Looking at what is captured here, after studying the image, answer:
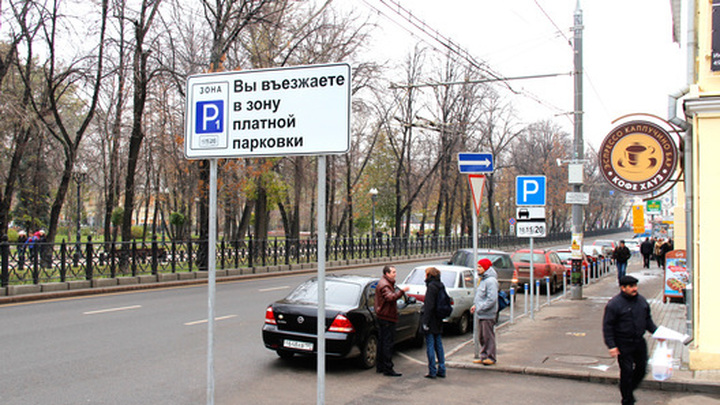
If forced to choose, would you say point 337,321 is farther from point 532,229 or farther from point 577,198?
point 577,198

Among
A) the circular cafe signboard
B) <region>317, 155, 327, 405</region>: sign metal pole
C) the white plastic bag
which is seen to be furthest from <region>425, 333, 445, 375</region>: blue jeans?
the circular cafe signboard

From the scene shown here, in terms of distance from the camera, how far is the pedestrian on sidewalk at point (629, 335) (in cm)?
660

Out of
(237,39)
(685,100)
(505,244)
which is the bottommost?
(505,244)

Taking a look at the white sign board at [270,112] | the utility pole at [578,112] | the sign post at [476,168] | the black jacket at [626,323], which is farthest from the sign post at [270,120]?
the utility pole at [578,112]

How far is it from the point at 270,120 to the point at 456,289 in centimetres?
906

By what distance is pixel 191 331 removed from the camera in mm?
11664

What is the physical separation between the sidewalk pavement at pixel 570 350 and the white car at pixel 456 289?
2.70ft

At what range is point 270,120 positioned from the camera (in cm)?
473

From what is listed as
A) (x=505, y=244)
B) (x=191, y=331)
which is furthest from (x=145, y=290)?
(x=505, y=244)

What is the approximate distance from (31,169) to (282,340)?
30559mm

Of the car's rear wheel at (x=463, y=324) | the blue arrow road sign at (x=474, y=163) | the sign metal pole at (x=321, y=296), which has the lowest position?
the car's rear wheel at (x=463, y=324)

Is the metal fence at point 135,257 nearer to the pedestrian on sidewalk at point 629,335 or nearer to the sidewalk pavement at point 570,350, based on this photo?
the sidewalk pavement at point 570,350

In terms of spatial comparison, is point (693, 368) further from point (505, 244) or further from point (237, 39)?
point (505, 244)

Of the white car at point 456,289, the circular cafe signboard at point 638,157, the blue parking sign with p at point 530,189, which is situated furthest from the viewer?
the blue parking sign with p at point 530,189
